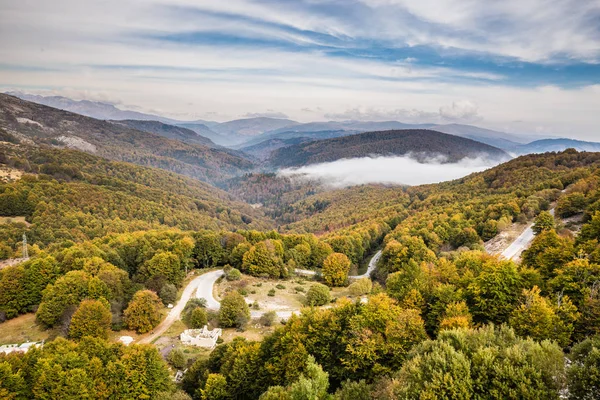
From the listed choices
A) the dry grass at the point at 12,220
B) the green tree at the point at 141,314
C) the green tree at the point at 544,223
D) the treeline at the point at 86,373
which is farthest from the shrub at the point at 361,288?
the dry grass at the point at 12,220

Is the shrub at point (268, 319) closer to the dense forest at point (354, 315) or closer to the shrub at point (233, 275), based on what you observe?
the dense forest at point (354, 315)

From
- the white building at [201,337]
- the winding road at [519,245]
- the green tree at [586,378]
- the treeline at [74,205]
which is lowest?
the treeline at [74,205]

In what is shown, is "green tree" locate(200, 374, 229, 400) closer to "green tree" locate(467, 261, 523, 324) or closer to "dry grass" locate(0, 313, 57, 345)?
"green tree" locate(467, 261, 523, 324)

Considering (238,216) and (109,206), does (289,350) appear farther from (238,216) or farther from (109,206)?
(238,216)

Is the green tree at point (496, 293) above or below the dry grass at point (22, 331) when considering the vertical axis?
above

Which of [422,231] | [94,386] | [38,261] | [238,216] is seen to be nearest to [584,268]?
[94,386]
